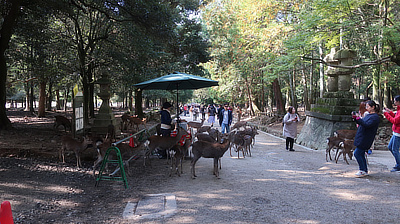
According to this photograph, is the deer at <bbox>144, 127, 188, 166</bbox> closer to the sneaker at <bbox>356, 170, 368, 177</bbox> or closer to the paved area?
the paved area

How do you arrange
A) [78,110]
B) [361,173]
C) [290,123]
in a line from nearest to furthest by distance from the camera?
[361,173]
[78,110]
[290,123]

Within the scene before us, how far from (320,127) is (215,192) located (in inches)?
290

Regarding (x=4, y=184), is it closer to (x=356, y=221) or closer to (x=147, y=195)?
(x=147, y=195)

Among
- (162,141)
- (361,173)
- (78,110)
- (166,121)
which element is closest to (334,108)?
(361,173)

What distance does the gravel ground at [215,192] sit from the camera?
392cm

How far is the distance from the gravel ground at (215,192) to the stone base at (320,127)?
8.54 feet

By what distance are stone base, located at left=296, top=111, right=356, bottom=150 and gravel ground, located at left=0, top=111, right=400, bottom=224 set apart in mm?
2604

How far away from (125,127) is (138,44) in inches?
196

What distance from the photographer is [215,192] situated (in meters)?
4.90

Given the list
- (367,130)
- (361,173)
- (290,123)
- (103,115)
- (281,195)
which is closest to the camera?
(281,195)

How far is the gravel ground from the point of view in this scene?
12.9 ft

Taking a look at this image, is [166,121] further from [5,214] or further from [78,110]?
[5,214]

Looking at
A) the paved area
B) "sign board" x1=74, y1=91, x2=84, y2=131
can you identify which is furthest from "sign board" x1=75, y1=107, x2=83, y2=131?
the paved area

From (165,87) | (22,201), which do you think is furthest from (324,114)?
(22,201)
